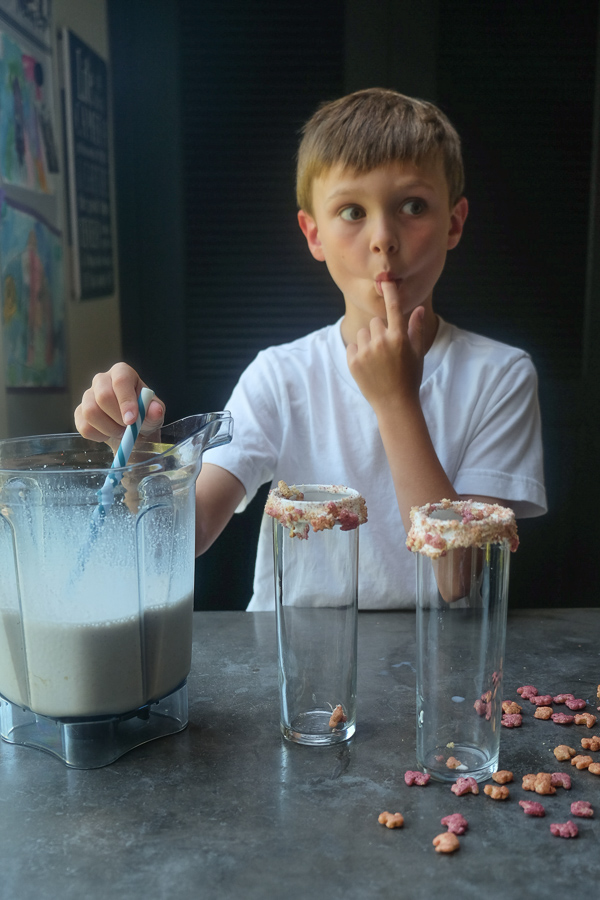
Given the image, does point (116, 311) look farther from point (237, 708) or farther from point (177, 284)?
point (237, 708)

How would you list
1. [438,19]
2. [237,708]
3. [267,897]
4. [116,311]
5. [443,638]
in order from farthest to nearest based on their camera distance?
[116,311]
[438,19]
[237,708]
[443,638]
[267,897]

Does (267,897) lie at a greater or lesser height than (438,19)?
lesser

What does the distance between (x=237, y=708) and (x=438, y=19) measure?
→ 1.90 metres

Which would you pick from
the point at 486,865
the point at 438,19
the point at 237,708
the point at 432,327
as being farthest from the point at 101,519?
the point at 438,19

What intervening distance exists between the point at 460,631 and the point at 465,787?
11cm

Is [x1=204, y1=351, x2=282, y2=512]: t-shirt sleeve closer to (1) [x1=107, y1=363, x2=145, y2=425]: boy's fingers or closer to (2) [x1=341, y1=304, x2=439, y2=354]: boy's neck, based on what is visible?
(2) [x1=341, y1=304, x2=439, y2=354]: boy's neck

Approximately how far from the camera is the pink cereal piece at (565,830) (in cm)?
50

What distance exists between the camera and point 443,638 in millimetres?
570

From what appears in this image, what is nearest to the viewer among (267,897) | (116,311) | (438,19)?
(267,897)

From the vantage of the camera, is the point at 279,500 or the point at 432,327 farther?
the point at 432,327

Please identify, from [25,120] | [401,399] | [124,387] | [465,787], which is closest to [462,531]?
[465,787]

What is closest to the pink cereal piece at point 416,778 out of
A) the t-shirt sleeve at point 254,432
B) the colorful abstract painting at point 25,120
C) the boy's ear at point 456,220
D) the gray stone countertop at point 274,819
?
the gray stone countertop at point 274,819

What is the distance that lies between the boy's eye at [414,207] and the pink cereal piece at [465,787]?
2.59ft

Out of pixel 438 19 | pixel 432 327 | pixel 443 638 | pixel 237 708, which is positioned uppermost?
pixel 438 19
